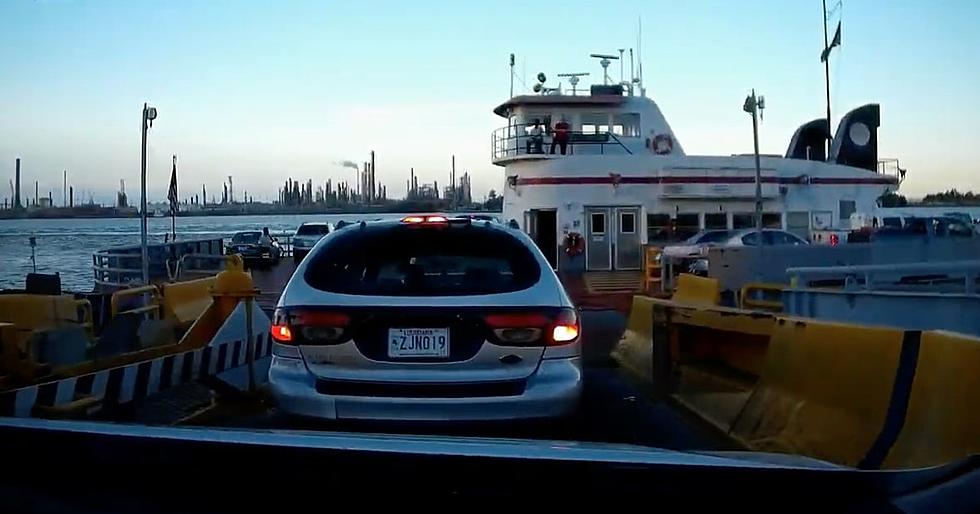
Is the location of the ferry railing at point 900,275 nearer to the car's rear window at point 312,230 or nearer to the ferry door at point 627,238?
the ferry door at point 627,238

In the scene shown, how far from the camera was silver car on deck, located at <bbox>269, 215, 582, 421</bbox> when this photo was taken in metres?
Result: 4.83

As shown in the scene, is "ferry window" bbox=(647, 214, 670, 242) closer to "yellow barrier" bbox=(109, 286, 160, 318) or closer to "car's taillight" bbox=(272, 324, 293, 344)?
"yellow barrier" bbox=(109, 286, 160, 318)

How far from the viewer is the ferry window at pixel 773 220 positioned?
30.5 m

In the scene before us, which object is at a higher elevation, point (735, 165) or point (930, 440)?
point (735, 165)

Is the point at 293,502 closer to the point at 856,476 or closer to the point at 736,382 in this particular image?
the point at 856,476

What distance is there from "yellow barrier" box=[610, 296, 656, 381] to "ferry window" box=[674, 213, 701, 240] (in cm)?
1994

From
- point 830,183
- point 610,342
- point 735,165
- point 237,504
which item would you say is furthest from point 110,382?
point 830,183

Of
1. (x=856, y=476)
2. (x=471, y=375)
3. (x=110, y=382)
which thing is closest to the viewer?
(x=856, y=476)

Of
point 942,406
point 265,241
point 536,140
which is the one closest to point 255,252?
point 265,241

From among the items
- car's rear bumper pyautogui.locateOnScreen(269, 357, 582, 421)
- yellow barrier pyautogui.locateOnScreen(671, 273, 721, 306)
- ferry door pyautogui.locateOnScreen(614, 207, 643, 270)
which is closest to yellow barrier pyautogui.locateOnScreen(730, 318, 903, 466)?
car's rear bumper pyautogui.locateOnScreen(269, 357, 582, 421)

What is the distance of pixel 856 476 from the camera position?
A: 227cm

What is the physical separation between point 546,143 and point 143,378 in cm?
2400

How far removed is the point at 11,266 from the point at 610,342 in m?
33.7

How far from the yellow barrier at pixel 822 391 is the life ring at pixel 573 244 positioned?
22.2 metres
